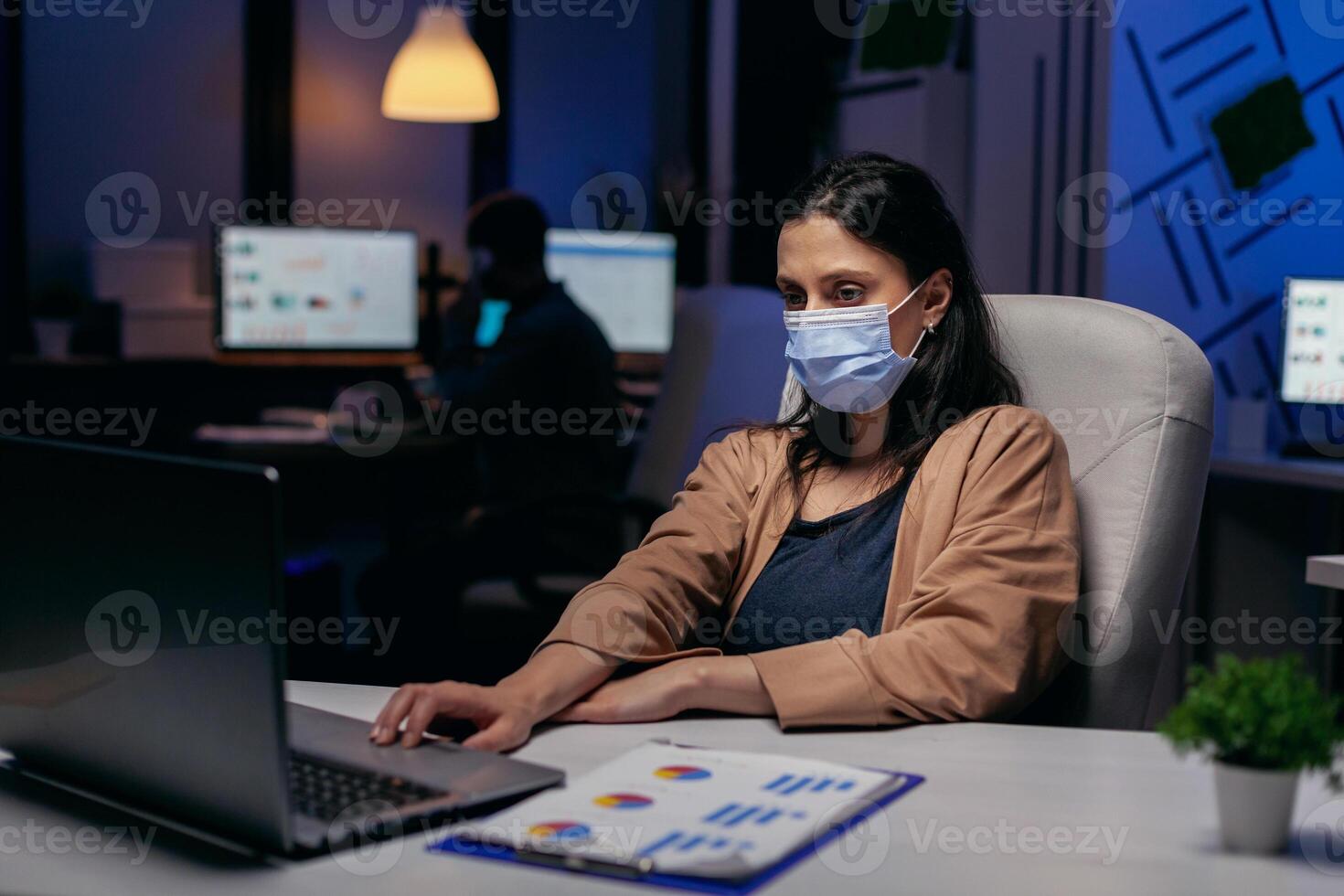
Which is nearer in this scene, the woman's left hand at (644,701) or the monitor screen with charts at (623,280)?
the woman's left hand at (644,701)

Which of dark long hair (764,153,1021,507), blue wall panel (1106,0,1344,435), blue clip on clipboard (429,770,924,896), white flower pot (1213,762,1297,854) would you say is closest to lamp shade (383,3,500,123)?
blue wall panel (1106,0,1344,435)

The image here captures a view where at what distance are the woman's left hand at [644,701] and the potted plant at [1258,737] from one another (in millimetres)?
484

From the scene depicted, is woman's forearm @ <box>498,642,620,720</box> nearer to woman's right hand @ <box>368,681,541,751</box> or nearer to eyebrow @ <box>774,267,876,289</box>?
woman's right hand @ <box>368,681,541,751</box>

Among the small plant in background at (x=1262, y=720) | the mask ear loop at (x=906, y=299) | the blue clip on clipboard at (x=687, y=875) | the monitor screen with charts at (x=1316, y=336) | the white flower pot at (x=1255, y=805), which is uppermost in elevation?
the mask ear loop at (x=906, y=299)

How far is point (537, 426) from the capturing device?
11.6 ft

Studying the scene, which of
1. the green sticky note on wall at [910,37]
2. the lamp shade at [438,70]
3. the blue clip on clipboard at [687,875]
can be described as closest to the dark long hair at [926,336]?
the blue clip on clipboard at [687,875]

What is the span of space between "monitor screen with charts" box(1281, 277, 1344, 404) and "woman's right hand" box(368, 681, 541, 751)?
274 cm

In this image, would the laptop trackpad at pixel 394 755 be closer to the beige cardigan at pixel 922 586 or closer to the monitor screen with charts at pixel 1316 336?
the beige cardigan at pixel 922 586

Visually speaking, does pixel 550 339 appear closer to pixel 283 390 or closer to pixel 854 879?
pixel 283 390

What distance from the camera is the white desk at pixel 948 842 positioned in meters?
0.88

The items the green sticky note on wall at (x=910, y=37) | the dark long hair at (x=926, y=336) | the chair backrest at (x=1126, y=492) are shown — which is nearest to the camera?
the chair backrest at (x=1126, y=492)

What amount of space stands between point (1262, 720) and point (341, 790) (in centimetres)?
63

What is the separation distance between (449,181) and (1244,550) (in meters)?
3.67

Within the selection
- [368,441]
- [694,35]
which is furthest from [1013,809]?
[694,35]
